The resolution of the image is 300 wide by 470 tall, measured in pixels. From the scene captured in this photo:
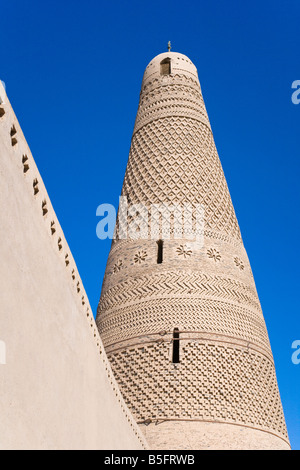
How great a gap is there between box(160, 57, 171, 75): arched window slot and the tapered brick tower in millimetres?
470

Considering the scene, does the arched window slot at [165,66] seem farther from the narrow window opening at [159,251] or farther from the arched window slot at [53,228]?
the arched window slot at [53,228]

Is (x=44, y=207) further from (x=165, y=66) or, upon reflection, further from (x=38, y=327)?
(x=165, y=66)

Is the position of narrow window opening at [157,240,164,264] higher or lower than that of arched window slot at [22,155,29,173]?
higher

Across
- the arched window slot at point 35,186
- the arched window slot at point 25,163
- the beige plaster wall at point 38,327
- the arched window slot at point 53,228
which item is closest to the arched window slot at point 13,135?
the beige plaster wall at point 38,327

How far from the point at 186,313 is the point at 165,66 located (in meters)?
3.97

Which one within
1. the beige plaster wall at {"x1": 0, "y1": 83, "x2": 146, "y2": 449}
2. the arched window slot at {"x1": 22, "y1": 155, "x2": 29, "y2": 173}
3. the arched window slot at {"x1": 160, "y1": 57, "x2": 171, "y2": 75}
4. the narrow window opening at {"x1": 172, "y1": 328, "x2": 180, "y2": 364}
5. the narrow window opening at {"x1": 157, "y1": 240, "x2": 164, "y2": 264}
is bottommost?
the beige plaster wall at {"x1": 0, "y1": 83, "x2": 146, "y2": 449}

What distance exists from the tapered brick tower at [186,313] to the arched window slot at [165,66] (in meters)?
0.47

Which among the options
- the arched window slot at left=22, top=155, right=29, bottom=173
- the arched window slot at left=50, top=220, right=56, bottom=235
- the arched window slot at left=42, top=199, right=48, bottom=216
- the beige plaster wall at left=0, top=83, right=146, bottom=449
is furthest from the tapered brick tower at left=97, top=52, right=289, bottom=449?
the arched window slot at left=22, top=155, right=29, bottom=173

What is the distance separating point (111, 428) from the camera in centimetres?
392

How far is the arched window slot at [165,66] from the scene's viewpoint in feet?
26.7

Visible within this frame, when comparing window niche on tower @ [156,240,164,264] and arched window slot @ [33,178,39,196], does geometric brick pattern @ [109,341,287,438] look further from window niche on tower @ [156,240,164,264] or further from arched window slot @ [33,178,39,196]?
arched window slot @ [33,178,39,196]

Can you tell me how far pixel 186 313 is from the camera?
596 cm

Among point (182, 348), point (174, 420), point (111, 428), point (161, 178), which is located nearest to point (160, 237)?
point (161, 178)

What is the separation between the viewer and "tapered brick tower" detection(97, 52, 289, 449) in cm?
543
